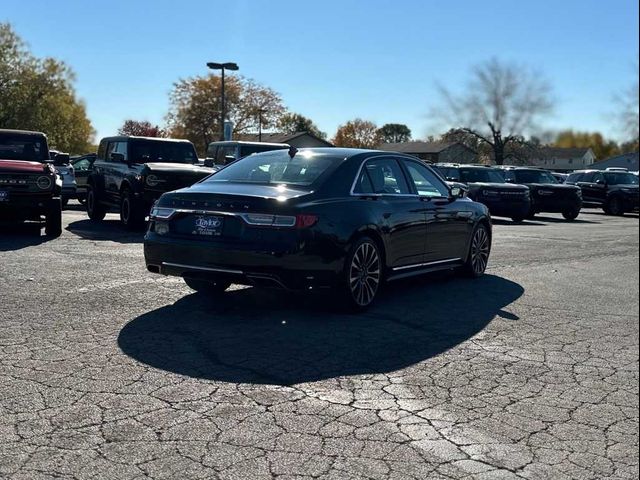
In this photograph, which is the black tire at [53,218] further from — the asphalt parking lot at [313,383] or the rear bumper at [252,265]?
the rear bumper at [252,265]

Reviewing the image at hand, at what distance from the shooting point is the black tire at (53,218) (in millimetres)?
12336

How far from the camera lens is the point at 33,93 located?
59.1 metres

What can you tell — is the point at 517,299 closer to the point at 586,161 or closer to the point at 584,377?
the point at 584,377

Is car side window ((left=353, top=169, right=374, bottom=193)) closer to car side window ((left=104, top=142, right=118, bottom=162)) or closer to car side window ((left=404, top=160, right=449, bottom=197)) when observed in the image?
car side window ((left=404, top=160, right=449, bottom=197))

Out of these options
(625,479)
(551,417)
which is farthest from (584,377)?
(625,479)

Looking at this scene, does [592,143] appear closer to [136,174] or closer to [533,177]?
[136,174]

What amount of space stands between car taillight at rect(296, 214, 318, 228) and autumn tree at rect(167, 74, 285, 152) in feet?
175

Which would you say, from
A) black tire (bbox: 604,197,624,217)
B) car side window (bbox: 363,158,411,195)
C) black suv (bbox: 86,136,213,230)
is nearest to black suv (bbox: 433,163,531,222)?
black tire (bbox: 604,197,624,217)

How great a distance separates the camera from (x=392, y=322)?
6.30 m

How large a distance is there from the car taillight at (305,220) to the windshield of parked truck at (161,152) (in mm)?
9392

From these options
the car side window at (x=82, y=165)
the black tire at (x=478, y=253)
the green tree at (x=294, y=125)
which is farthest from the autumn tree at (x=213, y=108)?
the black tire at (x=478, y=253)

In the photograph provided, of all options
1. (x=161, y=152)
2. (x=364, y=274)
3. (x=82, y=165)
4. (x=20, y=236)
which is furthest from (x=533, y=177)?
(x=364, y=274)

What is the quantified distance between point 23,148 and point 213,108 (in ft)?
157

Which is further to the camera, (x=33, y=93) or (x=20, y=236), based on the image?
(x=33, y=93)
